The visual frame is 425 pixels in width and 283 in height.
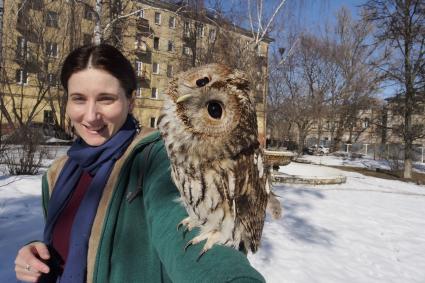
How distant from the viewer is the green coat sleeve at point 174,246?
Answer: 810 millimetres

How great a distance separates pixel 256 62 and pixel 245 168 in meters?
10.9

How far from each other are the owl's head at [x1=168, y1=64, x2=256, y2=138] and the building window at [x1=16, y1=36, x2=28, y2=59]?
14.4 m

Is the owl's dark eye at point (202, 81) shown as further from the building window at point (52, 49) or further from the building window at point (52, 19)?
the building window at point (52, 49)

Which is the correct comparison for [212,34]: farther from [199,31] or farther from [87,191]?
[87,191]

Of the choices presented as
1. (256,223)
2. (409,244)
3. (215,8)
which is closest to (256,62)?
(215,8)

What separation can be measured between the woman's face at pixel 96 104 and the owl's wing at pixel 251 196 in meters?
0.56

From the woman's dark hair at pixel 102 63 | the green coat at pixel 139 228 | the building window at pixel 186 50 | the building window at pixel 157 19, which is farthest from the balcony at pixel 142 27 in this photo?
the building window at pixel 157 19

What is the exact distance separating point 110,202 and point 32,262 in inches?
18.4

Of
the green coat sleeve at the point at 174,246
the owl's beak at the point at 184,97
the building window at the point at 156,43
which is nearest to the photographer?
the green coat sleeve at the point at 174,246

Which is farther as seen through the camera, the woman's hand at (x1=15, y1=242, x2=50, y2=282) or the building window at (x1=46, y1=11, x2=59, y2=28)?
the building window at (x1=46, y1=11, x2=59, y2=28)

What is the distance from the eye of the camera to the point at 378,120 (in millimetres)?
22188

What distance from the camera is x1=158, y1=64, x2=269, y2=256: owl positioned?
1.30m

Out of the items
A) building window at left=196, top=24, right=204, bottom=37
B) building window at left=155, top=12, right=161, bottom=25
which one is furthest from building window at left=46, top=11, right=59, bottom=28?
building window at left=155, top=12, right=161, bottom=25

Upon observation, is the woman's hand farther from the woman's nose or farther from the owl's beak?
the owl's beak
